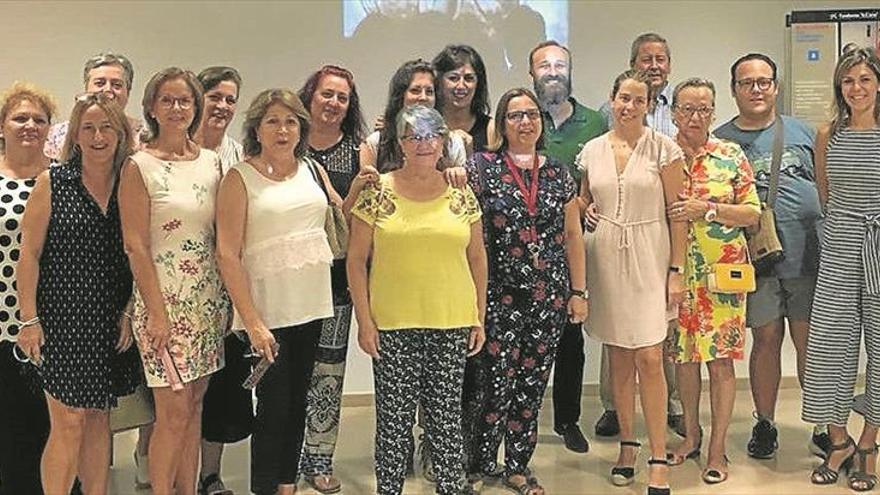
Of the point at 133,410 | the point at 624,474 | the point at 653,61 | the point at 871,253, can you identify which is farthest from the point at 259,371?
the point at 871,253

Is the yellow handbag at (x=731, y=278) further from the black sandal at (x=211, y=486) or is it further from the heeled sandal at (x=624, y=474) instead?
the black sandal at (x=211, y=486)

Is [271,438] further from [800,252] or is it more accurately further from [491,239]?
[800,252]

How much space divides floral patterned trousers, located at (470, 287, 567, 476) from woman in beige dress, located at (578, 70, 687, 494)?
23cm

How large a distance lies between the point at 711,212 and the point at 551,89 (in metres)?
0.86

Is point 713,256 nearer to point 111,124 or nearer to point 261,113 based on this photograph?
point 261,113

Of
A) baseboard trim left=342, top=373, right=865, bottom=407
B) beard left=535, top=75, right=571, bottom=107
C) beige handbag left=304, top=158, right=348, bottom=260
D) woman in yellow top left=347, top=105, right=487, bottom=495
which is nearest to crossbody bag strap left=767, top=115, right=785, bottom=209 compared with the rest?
beard left=535, top=75, right=571, bottom=107

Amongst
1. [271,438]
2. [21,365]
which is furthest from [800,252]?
[21,365]

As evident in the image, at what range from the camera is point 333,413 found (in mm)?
3785

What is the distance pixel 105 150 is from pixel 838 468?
3104 millimetres

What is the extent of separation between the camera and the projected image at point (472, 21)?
499 cm

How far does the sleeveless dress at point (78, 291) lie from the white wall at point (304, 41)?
6.55 ft

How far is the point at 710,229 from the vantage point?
3.72 metres

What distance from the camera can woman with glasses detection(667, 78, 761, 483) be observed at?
12.1ft

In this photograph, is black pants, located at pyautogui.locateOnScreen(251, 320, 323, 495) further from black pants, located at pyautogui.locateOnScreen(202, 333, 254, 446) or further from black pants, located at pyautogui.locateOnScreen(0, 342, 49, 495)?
black pants, located at pyautogui.locateOnScreen(0, 342, 49, 495)
